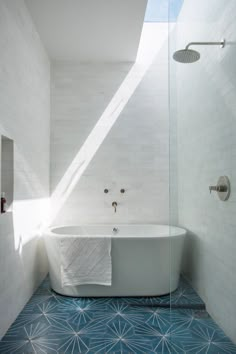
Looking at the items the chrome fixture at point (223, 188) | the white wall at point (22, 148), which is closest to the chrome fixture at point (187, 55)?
the chrome fixture at point (223, 188)

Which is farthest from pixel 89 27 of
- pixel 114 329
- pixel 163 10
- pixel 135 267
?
pixel 114 329

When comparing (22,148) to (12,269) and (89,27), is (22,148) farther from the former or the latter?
(89,27)

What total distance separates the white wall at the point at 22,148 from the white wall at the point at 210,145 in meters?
1.44

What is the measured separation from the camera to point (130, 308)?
2.72m

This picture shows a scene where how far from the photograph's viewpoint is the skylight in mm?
2109

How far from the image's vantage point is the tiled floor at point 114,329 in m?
1.94

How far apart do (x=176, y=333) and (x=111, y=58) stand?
3.46 metres

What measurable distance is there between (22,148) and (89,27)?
162cm

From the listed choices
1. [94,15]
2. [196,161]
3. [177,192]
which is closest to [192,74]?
[196,161]

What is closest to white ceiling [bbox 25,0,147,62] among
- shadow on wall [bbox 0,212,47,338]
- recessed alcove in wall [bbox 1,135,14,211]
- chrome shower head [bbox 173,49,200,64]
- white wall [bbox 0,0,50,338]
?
white wall [bbox 0,0,50,338]

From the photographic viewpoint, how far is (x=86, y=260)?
2.89 m

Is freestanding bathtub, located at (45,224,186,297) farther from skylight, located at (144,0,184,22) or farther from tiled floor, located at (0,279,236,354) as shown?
skylight, located at (144,0,184,22)

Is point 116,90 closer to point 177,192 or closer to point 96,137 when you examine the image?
point 96,137

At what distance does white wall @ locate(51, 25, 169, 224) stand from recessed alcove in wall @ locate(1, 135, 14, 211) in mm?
1413
